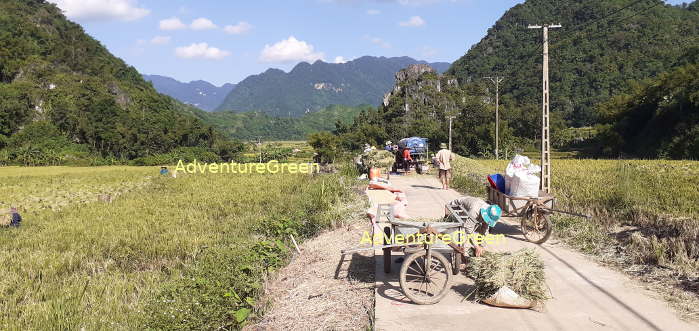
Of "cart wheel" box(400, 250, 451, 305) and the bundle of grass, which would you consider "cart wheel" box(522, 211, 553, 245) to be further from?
the bundle of grass

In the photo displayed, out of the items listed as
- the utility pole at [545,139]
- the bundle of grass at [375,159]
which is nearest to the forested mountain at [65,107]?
the bundle of grass at [375,159]

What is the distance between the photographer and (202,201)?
15047mm

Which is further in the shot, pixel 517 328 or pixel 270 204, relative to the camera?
pixel 270 204

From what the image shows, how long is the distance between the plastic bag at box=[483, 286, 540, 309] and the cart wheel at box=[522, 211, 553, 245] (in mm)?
2932

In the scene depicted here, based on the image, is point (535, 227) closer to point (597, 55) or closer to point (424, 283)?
point (424, 283)

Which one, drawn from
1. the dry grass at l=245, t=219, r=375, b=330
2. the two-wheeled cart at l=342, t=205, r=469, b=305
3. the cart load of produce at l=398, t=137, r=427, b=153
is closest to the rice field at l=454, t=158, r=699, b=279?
the two-wheeled cart at l=342, t=205, r=469, b=305

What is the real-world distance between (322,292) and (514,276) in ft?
8.10

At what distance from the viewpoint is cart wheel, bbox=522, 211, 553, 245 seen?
24.4 feet

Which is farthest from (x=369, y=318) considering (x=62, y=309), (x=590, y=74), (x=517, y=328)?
(x=590, y=74)

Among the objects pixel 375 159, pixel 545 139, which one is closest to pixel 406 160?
pixel 375 159

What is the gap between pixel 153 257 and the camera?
28.4ft

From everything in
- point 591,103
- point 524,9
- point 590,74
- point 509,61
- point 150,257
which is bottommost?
point 150,257

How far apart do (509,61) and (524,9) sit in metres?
40.4

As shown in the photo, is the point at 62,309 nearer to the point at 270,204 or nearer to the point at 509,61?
the point at 270,204
